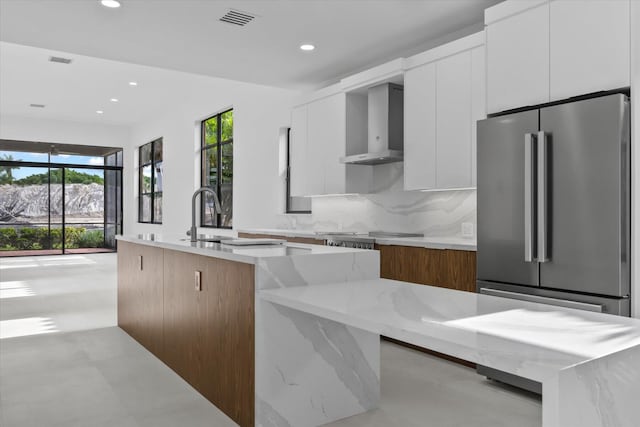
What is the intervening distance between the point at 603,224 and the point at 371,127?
255 centimetres

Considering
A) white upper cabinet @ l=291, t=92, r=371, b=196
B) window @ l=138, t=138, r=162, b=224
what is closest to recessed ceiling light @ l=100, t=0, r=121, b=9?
white upper cabinet @ l=291, t=92, r=371, b=196

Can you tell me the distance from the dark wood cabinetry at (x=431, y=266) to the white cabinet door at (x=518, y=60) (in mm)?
1038

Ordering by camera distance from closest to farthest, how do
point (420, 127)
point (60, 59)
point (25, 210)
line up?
point (420, 127), point (60, 59), point (25, 210)

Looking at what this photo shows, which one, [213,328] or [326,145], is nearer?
[213,328]

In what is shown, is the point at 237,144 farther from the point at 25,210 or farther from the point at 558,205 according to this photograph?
the point at 25,210

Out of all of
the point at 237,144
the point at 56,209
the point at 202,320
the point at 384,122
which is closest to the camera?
the point at 202,320

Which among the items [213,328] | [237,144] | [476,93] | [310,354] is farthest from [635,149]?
[237,144]

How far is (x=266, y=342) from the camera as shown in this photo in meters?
2.26

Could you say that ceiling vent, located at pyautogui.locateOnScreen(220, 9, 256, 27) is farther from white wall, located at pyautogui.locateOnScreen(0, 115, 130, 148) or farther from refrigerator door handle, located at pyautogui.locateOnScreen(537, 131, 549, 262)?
white wall, located at pyautogui.locateOnScreen(0, 115, 130, 148)

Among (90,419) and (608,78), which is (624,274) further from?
(90,419)

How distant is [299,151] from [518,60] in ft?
9.82

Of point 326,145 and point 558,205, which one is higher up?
point 326,145

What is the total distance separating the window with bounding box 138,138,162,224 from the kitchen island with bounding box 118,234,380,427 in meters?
8.44

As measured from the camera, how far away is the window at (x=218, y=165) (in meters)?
7.97
